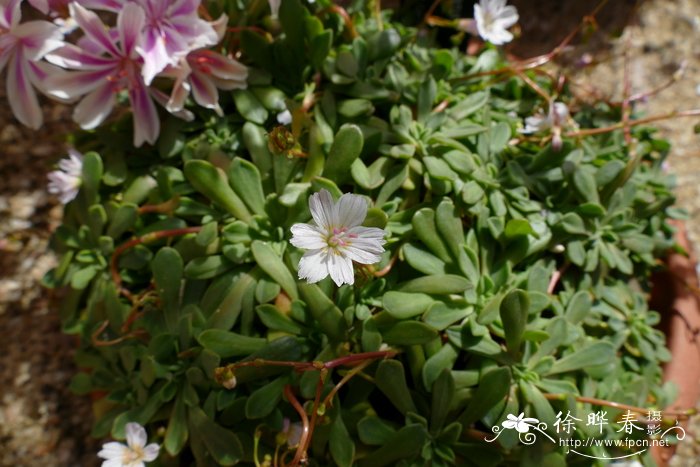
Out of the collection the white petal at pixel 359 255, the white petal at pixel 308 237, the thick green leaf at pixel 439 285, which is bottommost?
the thick green leaf at pixel 439 285

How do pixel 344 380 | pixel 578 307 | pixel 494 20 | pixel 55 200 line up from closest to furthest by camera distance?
pixel 344 380 → pixel 578 307 → pixel 494 20 → pixel 55 200

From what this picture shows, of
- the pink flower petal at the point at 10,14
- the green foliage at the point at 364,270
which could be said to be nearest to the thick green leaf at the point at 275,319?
the green foliage at the point at 364,270

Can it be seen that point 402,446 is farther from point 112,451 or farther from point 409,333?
point 112,451

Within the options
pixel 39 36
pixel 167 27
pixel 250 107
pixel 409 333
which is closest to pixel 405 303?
pixel 409 333

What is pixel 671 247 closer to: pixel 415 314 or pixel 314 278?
pixel 415 314

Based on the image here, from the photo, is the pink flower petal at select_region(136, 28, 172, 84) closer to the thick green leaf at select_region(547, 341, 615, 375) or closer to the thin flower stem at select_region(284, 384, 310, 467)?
the thin flower stem at select_region(284, 384, 310, 467)

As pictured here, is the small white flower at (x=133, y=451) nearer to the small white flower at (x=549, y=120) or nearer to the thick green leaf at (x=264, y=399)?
the thick green leaf at (x=264, y=399)
